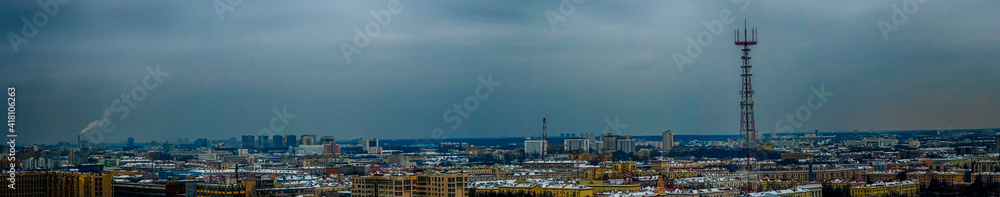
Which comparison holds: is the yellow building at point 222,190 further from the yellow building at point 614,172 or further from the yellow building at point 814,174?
the yellow building at point 814,174

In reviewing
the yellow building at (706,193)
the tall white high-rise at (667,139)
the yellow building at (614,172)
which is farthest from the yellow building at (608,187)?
the tall white high-rise at (667,139)

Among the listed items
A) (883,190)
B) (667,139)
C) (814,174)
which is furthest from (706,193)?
(667,139)

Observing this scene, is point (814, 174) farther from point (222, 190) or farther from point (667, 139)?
point (667, 139)

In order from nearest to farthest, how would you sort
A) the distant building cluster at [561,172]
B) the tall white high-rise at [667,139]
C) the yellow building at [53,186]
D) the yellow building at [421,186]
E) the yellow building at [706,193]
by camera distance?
the yellow building at [53,186]
the yellow building at [421,186]
the distant building cluster at [561,172]
the yellow building at [706,193]
the tall white high-rise at [667,139]

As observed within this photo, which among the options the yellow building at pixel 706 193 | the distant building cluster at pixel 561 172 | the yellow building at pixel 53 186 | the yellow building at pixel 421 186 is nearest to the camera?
the yellow building at pixel 53 186

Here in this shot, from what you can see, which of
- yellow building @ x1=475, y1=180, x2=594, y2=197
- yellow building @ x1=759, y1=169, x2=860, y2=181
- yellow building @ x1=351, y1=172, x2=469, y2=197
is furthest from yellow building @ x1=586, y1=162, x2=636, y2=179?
yellow building @ x1=351, y1=172, x2=469, y2=197

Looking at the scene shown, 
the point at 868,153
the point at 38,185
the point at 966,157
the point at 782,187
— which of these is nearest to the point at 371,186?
the point at 38,185
